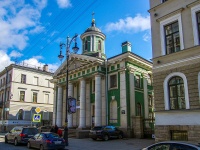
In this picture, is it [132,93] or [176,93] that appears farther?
A: [132,93]

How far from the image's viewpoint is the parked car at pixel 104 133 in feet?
71.4

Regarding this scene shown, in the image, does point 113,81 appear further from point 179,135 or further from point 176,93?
point 179,135

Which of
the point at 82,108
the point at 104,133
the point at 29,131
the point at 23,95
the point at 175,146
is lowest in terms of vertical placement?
the point at 104,133

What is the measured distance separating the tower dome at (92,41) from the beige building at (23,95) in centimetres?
1607

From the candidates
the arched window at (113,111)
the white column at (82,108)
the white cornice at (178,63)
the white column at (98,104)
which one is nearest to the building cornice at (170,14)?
the white cornice at (178,63)

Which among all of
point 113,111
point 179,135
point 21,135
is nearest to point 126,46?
point 113,111

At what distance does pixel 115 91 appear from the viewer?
27.3 metres

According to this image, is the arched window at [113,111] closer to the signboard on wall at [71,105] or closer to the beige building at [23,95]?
the signboard on wall at [71,105]

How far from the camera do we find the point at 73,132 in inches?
1086

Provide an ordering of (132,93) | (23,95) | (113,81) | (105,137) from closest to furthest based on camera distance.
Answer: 1. (105,137)
2. (132,93)
3. (113,81)
4. (23,95)

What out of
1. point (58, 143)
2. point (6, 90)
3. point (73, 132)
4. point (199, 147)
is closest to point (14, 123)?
point (6, 90)

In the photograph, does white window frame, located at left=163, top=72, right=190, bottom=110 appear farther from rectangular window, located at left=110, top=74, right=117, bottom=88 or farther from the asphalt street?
rectangular window, located at left=110, top=74, right=117, bottom=88

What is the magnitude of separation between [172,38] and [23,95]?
3570 centimetres

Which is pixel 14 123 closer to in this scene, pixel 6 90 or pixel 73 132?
pixel 6 90
